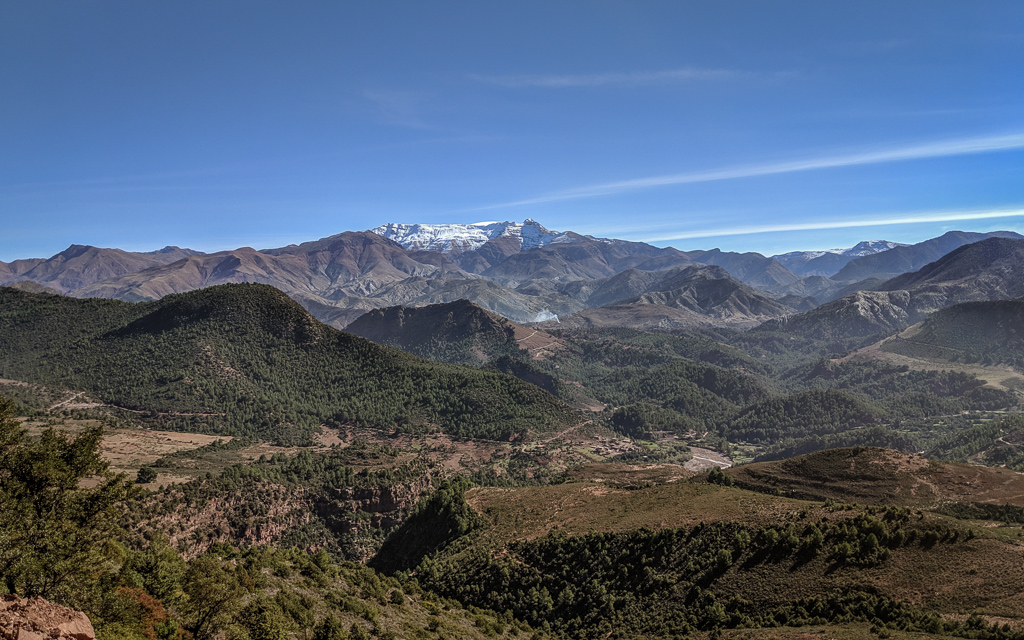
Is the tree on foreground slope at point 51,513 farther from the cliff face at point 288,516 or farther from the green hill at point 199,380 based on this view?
the green hill at point 199,380

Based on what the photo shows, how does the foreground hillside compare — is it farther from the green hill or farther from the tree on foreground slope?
the green hill

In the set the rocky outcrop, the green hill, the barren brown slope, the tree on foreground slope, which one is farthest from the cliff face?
the barren brown slope

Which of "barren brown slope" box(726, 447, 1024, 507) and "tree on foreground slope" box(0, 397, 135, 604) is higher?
"tree on foreground slope" box(0, 397, 135, 604)

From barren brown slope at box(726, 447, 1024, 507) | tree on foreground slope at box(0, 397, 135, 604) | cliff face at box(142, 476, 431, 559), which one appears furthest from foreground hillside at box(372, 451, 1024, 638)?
tree on foreground slope at box(0, 397, 135, 604)

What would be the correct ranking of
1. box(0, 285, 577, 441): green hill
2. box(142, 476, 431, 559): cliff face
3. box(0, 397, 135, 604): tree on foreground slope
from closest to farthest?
box(0, 397, 135, 604): tree on foreground slope → box(142, 476, 431, 559): cliff face → box(0, 285, 577, 441): green hill

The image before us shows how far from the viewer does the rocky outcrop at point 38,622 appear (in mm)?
20516

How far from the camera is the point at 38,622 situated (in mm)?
21719

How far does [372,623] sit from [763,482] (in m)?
84.6

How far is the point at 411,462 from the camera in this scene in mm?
134750

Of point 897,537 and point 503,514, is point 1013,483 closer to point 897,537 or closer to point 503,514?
point 897,537

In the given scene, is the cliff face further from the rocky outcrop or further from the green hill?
the rocky outcrop

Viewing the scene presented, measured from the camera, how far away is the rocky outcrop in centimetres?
2052

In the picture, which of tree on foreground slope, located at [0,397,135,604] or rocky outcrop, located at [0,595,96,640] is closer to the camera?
rocky outcrop, located at [0,595,96,640]

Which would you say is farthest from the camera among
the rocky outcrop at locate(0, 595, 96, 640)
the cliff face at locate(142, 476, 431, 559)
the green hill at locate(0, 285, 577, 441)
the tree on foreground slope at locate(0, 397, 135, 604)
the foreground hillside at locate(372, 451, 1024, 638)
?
the green hill at locate(0, 285, 577, 441)
